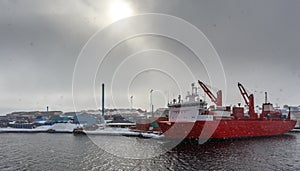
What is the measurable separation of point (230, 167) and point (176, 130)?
62.7 ft

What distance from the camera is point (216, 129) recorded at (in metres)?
41.6

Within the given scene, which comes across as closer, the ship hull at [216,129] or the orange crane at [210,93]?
the ship hull at [216,129]

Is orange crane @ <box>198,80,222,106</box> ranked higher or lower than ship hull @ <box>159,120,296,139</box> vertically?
higher

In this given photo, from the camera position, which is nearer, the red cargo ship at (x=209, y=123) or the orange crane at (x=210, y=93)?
the red cargo ship at (x=209, y=123)

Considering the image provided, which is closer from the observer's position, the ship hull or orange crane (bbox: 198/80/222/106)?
the ship hull

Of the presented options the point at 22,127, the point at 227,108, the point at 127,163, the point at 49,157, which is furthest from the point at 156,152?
the point at 22,127

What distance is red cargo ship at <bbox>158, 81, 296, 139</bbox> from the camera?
40125mm

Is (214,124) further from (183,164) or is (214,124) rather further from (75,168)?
(75,168)

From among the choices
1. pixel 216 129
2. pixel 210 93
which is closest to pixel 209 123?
pixel 216 129

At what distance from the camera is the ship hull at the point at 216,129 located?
3975 cm

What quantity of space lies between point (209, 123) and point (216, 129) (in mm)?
2630

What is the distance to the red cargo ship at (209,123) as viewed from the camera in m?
40.1

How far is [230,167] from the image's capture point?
890 inches

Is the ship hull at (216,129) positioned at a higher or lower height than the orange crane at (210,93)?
lower
